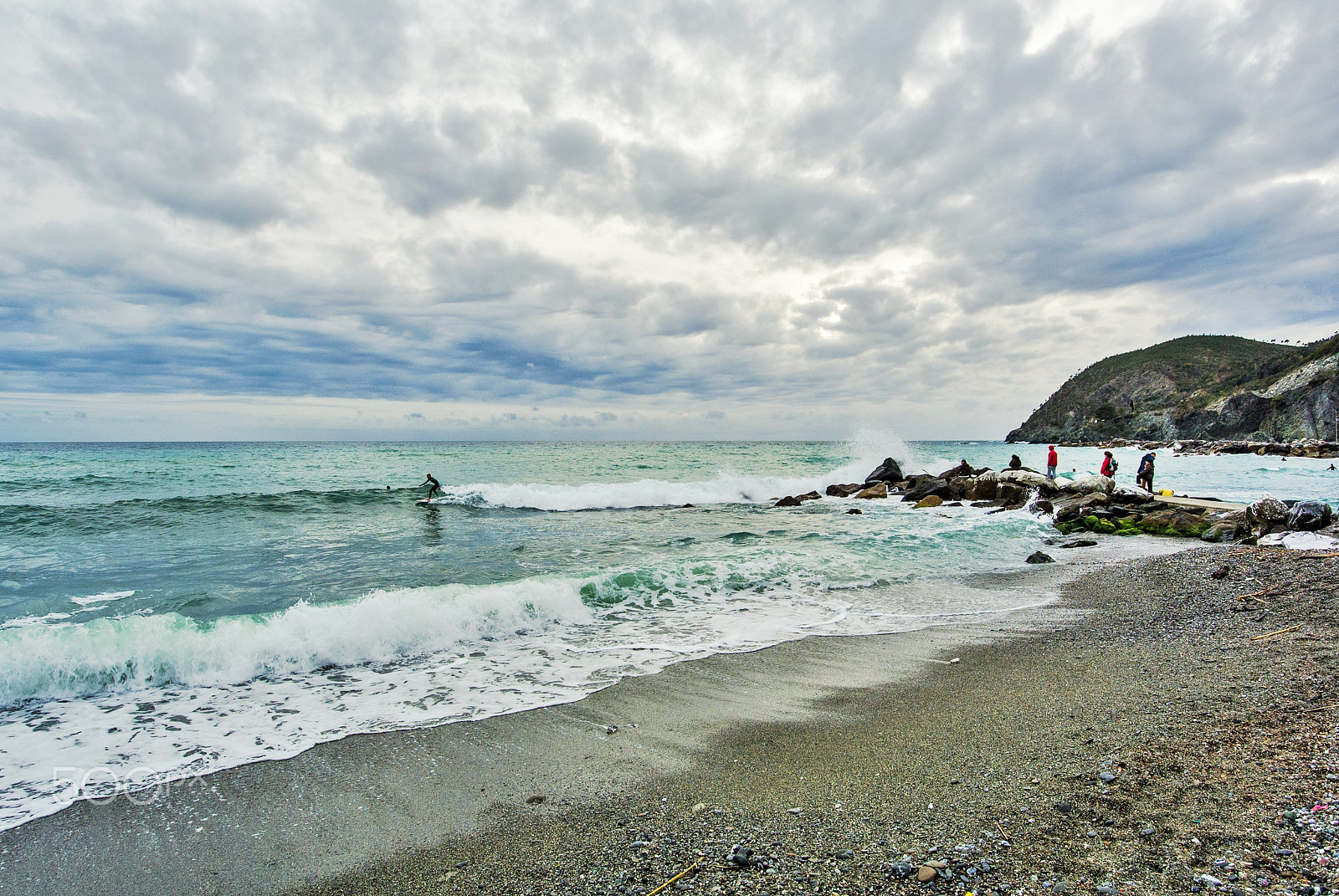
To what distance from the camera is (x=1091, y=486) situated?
794 inches

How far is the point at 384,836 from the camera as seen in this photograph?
3.44 m

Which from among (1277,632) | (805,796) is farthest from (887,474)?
(805,796)

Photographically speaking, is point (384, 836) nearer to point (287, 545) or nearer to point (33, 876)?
point (33, 876)

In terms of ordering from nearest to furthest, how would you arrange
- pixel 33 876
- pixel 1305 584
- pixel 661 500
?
pixel 33 876
pixel 1305 584
pixel 661 500

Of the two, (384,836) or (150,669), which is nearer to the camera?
(384,836)

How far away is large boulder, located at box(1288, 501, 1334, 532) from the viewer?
12.2 meters

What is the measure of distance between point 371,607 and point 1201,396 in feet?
390

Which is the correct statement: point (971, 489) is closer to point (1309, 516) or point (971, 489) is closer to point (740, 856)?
point (1309, 516)

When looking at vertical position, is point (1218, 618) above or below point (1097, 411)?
below

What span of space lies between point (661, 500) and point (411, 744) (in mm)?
21858

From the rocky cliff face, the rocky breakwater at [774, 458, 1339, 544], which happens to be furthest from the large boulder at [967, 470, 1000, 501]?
the rocky cliff face

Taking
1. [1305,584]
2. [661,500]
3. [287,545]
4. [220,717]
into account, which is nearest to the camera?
[220,717]

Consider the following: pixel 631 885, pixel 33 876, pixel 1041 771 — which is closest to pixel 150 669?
pixel 33 876

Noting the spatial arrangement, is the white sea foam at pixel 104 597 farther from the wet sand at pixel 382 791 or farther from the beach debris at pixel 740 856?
the beach debris at pixel 740 856
